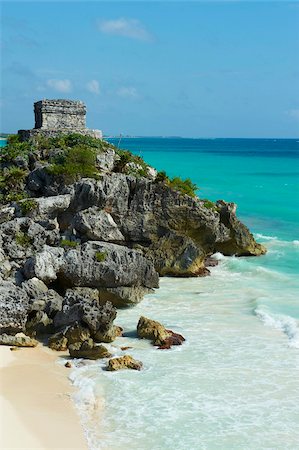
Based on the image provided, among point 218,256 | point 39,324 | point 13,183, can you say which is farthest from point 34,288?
point 218,256

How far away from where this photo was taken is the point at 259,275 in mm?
23953

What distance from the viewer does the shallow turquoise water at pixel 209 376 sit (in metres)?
11.4

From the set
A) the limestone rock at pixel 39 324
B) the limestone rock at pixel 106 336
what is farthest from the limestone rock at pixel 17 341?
the limestone rock at pixel 106 336

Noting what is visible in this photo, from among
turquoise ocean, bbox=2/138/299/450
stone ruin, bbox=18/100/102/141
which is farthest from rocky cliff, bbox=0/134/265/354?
stone ruin, bbox=18/100/102/141

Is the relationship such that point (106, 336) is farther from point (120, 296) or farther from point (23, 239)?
point (23, 239)

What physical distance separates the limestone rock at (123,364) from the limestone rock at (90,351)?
63 cm

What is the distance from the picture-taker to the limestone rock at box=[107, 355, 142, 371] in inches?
556

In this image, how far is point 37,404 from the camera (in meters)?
12.4

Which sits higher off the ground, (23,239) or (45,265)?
(23,239)

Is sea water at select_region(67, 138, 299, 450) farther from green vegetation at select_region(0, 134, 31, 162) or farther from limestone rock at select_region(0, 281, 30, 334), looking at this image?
green vegetation at select_region(0, 134, 31, 162)

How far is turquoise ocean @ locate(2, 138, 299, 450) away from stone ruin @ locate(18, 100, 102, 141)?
12.1m

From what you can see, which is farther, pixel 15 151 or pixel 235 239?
pixel 15 151

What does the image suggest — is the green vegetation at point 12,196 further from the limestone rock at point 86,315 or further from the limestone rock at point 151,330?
the limestone rock at point 151,330

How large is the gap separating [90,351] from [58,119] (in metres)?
19.2
